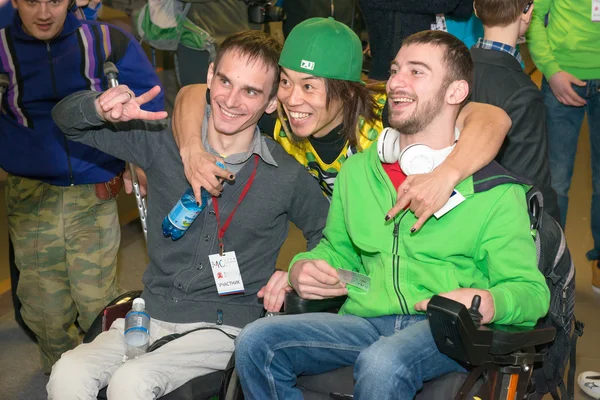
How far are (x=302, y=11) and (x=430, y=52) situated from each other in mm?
3925

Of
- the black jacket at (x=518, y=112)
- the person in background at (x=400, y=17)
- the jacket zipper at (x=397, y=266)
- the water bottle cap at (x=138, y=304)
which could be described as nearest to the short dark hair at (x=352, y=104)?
the black jacket at (x=518, y=112)

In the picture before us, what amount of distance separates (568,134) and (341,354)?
2772mm

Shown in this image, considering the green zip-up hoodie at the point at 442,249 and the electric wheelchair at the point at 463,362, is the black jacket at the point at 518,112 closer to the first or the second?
the electric wheelchair at the point at 463,362

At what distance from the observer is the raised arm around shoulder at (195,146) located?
120 inches

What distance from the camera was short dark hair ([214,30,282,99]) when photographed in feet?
10.7

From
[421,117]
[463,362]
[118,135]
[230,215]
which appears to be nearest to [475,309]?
[463,362]

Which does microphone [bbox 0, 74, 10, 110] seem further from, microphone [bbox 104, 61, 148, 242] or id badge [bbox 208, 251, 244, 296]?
id badge [bbox 208, 251, 244, 296]

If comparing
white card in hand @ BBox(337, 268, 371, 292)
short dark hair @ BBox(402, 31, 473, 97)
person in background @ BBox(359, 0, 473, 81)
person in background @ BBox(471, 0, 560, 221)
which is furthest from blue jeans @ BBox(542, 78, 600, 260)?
white card in hand @ BBox(337, 268, 371, 292)

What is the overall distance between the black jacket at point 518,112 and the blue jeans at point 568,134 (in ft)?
4.83

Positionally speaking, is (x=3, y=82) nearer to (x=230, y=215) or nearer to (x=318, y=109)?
(x=230, y=215)

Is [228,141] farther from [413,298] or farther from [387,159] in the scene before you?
[413,298]

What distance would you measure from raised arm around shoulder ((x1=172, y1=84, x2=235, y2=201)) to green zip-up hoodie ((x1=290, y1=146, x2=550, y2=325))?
1.44ft

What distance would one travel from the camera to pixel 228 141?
329 cm

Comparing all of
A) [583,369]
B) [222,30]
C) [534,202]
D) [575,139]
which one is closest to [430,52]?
[534,202]
